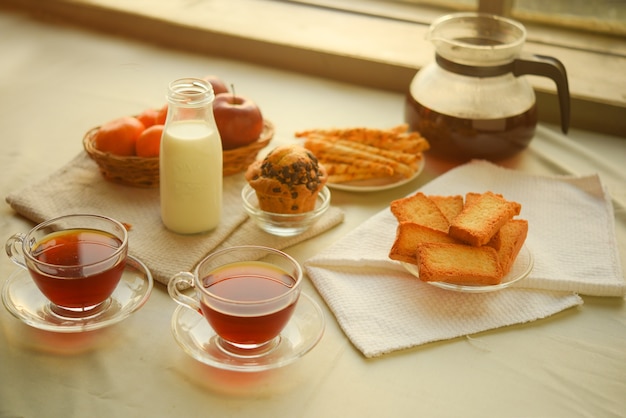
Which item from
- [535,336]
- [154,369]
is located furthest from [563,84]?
[154,369]

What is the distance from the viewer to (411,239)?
0.98 meters

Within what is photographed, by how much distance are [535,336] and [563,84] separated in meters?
0.51

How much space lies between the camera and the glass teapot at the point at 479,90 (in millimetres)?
1238

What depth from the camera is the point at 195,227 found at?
106 centimetres

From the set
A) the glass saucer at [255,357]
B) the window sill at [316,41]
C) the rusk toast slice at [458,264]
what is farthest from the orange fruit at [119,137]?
the window sill at [316,41]

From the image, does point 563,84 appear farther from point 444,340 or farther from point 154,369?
point 154,369

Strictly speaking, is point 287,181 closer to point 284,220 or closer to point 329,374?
point 284,220

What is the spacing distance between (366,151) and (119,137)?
0.39 m

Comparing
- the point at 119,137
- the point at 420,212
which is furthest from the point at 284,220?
the point at 119,137

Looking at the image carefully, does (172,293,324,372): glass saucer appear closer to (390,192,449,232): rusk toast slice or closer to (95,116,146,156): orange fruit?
(390,192,449,232): rusk toast slice

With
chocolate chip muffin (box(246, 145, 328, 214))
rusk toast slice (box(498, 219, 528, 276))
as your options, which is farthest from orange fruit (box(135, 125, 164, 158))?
rusk toast slice (box(498, 219, 528, 276))

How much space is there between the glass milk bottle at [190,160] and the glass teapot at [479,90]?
409 millimetres

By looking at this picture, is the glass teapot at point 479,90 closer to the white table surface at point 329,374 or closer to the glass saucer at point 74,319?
the white table surface at point 329,374

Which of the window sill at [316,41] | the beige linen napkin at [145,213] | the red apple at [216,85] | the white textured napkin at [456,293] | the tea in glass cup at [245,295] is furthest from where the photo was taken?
the window sill at [316,41]
